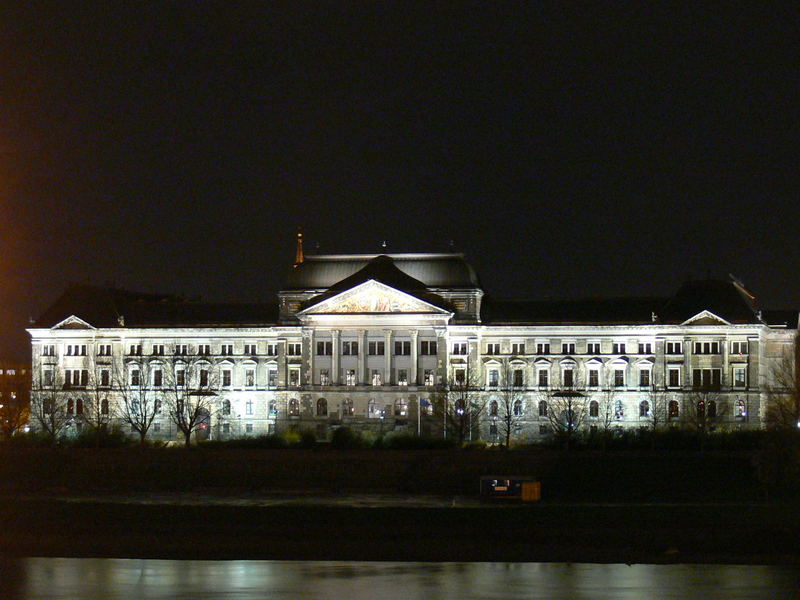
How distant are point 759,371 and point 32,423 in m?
71.3

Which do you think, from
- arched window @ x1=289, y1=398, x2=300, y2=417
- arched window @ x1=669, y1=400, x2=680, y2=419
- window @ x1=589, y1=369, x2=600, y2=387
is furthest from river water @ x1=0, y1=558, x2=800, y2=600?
arched window @ x1=289, y1=398, x2=300, y2=417

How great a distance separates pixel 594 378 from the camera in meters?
141

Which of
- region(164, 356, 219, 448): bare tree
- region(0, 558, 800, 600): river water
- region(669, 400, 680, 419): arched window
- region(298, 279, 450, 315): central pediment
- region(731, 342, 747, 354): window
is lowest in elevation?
region(0, 558, 800, 600): river water

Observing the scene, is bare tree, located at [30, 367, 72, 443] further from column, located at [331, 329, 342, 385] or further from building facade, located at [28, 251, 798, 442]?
column, located at [331, 329, 342, 385]

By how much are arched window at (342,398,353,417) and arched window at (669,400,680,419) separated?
31701 millimetres

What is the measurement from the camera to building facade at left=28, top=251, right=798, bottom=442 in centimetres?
13650

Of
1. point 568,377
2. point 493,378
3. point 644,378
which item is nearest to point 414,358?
point 493,378

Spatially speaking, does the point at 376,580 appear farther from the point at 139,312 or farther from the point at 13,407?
the point at 139,312

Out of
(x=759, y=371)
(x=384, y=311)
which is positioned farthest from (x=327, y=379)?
(x=759, y=371)

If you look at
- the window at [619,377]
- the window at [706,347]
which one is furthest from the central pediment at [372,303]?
the window at [706,347]

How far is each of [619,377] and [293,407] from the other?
109 feet

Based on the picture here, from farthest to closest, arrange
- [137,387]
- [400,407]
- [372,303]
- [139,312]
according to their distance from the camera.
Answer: [139,312], [137,387], [372,303], [400,407]

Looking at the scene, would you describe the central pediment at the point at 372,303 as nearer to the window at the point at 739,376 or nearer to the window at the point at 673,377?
the window at the point at 673,377

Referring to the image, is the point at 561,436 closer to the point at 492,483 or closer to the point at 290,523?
the point at 492,483
